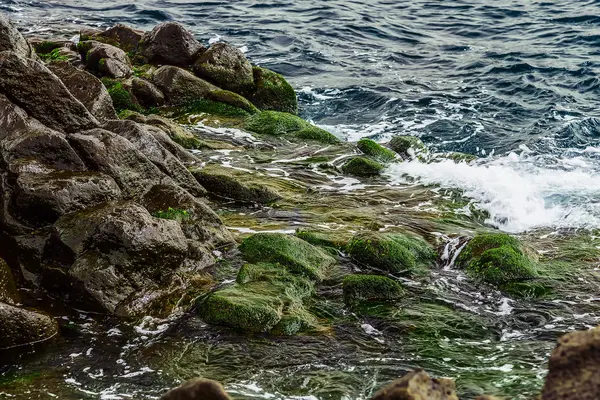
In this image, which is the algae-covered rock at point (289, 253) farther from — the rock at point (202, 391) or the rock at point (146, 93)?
the rock at point (146, 93)

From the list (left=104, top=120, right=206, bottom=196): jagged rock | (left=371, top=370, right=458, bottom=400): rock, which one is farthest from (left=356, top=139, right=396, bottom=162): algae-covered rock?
(left=371, top=370, right=458, bottom=400): rock

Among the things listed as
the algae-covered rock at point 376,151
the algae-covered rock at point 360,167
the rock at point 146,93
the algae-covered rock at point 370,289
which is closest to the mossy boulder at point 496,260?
the algae-covered rock at point 370,289

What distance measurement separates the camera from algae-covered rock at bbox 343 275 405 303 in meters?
11.4

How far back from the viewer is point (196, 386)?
5.22 metres

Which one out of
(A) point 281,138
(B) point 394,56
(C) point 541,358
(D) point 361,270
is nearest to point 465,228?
(D) point 361,270

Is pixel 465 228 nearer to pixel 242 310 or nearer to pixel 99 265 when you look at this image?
pixel 242 310

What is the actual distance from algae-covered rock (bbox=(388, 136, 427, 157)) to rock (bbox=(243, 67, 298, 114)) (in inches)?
181

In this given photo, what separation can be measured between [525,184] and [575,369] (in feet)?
44.2

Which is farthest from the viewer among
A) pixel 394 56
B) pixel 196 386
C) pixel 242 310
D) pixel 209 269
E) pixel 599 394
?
pixel 394 56

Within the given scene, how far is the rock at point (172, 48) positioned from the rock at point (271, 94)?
217cm

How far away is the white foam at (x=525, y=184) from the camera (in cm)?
1570

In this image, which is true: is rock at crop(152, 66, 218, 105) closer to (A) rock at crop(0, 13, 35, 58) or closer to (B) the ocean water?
(B) the ocean water

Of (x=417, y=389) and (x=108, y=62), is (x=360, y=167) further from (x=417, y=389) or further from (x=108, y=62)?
(x=417, y=389)

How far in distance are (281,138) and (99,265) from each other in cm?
1004
